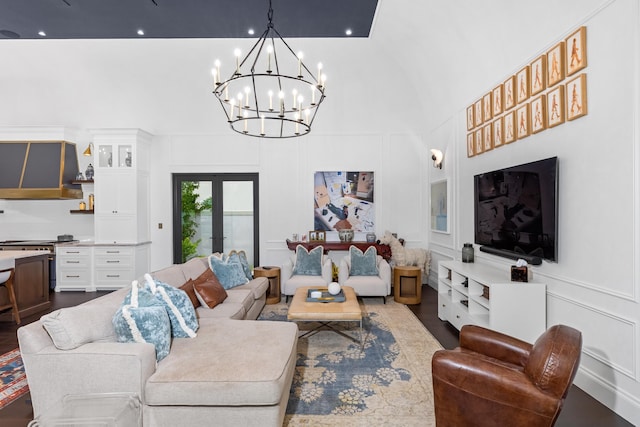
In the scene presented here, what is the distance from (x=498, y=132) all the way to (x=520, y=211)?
1097 millimetres

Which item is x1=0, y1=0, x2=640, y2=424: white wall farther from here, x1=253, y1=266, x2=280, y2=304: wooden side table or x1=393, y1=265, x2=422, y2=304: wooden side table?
x1=253, y1=266, x2=280, y2=304: wooden side table

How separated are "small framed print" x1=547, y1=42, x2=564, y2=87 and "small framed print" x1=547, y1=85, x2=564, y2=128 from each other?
86 mm

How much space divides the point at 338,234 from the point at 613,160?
4.62m

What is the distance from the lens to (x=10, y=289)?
431cm

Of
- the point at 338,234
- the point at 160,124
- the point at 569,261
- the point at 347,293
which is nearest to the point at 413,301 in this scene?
the point at 347,293

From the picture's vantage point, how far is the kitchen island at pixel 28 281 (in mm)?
4454

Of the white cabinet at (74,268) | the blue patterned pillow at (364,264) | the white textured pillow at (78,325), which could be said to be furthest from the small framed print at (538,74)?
the white cabinet at (74,268)

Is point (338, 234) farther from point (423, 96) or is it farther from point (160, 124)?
point (160, 124)

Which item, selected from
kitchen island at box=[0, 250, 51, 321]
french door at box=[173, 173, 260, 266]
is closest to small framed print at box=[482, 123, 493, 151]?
french door at box=[173, 173, 260, 266]

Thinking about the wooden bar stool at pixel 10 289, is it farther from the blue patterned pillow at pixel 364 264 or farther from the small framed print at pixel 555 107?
the small framed print at pixel 555 107

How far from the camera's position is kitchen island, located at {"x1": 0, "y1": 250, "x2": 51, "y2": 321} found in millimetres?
4454

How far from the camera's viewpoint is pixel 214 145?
22.2 ft

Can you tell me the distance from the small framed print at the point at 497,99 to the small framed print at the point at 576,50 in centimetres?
110

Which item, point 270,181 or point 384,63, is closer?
point 384,63
